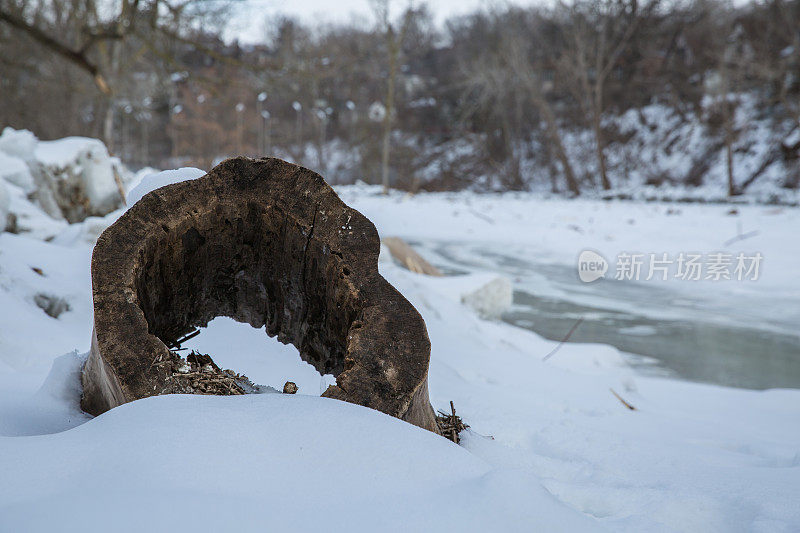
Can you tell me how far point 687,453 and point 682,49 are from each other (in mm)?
22530

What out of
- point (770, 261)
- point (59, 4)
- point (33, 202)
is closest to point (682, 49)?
point (770, 261)

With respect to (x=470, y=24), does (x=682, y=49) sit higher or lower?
lower

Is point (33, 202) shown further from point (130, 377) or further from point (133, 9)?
point (130, 377)

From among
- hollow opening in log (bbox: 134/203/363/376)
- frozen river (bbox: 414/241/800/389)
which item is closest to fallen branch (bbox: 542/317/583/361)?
frozen river (bbox: 414/241/800/389)

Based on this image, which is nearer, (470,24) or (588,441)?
(588,441)

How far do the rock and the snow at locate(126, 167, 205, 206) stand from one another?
88 mm

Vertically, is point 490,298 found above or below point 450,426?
below

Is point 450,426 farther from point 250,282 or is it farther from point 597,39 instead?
point 597,39

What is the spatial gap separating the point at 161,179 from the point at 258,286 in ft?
1.68

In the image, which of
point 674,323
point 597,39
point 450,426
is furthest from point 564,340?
point 597,39

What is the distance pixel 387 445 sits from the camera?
43.1 inches

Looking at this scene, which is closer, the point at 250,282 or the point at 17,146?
the point at 250,282

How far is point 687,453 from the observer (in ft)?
→ 6.71

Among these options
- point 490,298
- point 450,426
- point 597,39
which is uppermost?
point 597,39
